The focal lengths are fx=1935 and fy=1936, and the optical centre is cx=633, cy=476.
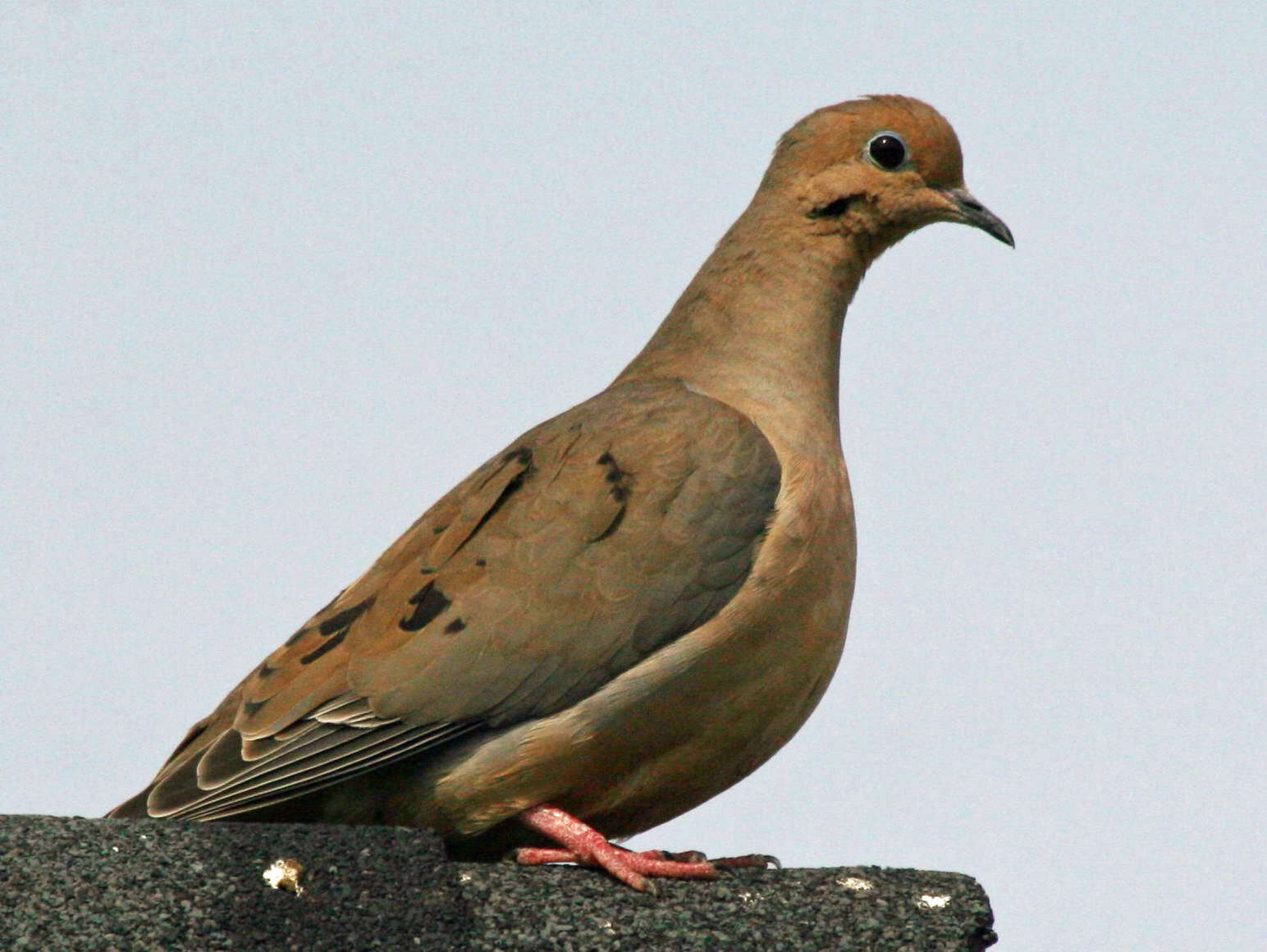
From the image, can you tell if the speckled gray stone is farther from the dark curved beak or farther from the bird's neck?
the dark curved beak

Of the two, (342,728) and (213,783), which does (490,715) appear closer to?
(342,728)

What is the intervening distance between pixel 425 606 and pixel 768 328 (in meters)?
1.32

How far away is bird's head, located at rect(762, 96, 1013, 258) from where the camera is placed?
559 cm

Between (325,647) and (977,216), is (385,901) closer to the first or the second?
(325,647)

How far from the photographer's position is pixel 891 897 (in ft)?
12.2

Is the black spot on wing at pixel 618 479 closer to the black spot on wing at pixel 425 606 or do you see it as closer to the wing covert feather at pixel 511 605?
the wing covert feather at pixel 511 605

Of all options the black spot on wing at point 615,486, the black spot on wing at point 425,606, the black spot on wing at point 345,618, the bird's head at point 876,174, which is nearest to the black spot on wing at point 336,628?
the black spot on wing at point 345,618

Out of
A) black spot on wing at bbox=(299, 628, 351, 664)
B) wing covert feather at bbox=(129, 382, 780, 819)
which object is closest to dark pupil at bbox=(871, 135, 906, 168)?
wing covert feather at bbox=(129, 382, 780, 819)

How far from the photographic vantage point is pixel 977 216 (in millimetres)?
5715

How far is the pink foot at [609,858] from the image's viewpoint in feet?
13.2

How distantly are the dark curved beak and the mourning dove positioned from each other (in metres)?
0.95

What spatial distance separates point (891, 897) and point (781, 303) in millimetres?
2108

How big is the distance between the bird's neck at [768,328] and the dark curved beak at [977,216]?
324mm

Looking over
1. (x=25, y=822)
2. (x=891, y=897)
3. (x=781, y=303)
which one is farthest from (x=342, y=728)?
(x=781, y=303)
